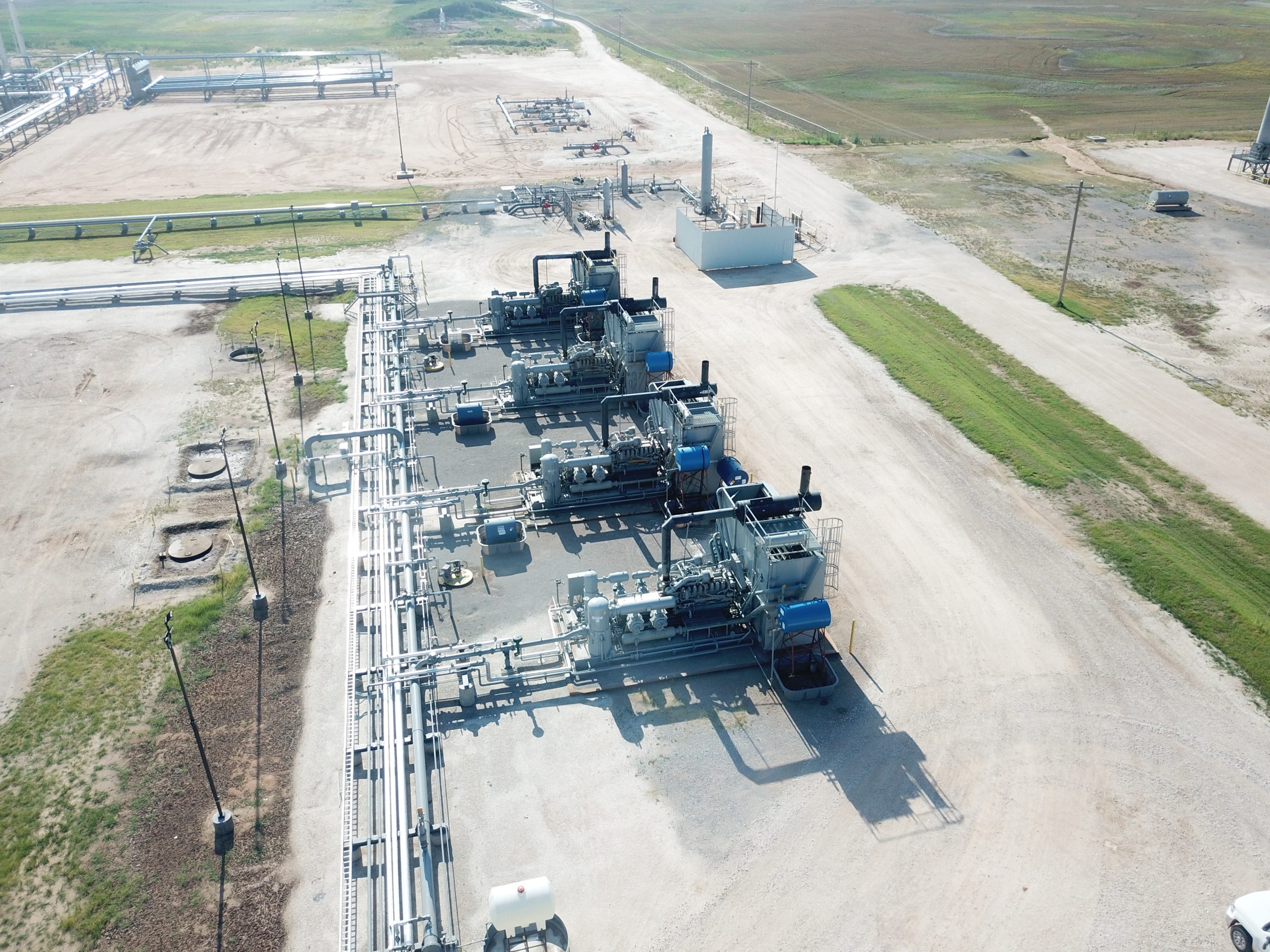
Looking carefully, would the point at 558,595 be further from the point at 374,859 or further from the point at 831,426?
the point at 831,426

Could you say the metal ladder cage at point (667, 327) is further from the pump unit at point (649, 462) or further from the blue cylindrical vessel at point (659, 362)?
the pump unit at point (649, 462)

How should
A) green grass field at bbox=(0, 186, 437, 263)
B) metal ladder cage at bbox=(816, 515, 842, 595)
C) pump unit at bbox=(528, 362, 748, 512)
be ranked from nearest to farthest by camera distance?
1. metal ladder cage at bbox=(816, 515, 842, 595)
2. pump unit at bbox=(528, 362, 748, 512)
3. green grass field at bbox=(0, 186, 437, 263)

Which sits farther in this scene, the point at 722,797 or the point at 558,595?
the point at 558,595

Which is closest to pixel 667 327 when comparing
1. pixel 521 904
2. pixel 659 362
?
pixel 659 362

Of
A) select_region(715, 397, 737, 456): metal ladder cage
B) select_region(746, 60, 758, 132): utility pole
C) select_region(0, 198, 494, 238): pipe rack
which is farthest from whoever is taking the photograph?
select_region(746, 60, 758, 132): utility pole

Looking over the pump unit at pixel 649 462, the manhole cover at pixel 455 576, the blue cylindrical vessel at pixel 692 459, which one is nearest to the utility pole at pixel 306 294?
the pump unit at pixel 649 462

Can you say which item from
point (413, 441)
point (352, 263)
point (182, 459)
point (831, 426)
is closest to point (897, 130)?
point (352, 263)

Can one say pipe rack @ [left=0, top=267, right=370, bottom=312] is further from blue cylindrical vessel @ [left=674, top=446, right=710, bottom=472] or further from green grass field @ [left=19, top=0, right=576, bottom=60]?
green grass field @ [left=19, top=0, right=576, bottom=60]

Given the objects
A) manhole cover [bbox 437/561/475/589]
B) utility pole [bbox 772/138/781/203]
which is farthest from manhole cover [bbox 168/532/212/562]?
utility pole [bbox 772/138/781/203]
